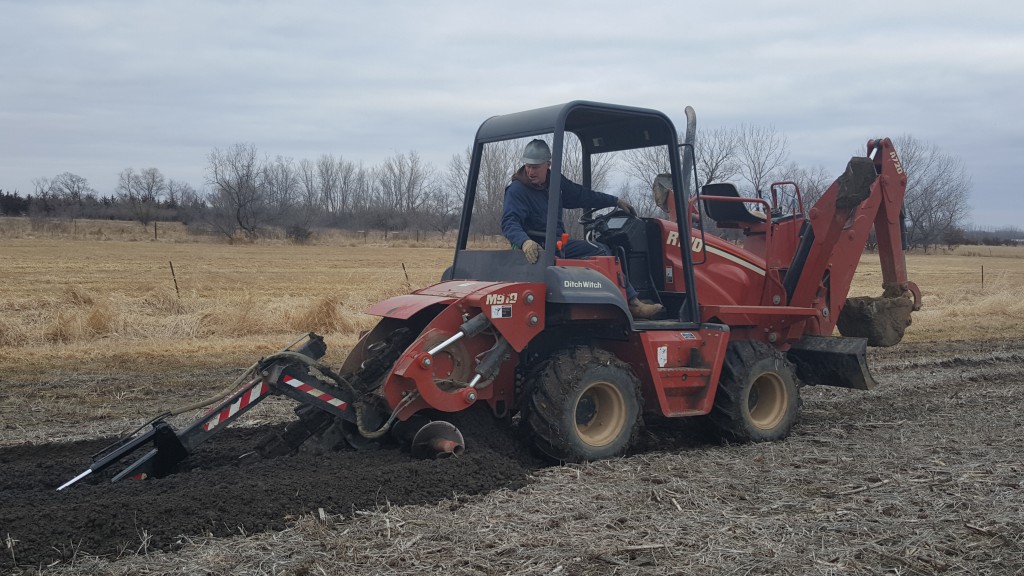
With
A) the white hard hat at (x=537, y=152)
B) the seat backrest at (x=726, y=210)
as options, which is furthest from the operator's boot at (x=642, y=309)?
the seat backrest at (x=726, y=210)

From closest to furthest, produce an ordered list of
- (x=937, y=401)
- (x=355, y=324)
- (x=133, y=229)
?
(x=937, y=401), (x=355, y=324), (x=133, y=229)

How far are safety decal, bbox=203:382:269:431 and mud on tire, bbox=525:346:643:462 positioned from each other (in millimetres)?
1821

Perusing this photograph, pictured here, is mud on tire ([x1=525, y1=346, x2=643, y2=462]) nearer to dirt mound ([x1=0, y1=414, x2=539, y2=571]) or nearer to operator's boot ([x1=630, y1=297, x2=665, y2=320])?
dirt mound ([x1=0, y1=414, x2=539, y2=571])

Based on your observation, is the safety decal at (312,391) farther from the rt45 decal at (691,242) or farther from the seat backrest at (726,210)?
the seat backrest at (726,210)

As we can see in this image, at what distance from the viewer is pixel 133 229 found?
5609 cm

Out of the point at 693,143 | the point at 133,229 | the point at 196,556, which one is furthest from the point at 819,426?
the point at 133,229

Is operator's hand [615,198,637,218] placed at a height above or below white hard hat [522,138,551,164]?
below

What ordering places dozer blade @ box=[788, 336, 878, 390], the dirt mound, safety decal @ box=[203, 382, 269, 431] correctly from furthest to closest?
dozer blade @ box=[788, 336, 878, 390] → safety decal @ box=[203, 382, 269, 431] → the dirt mound

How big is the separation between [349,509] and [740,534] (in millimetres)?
2172

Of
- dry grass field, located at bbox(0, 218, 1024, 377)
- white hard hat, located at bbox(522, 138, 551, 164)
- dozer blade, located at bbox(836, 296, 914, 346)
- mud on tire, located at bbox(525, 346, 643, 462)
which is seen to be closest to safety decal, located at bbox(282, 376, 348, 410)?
mud on tire, located at bbox(525, 346, 643, 462)

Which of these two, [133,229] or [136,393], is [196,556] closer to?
[136,393]

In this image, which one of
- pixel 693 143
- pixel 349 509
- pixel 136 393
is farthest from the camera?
pixel 136 393

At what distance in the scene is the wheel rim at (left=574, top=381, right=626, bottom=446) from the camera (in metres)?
6.68

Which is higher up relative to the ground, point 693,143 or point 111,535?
point 693,143
